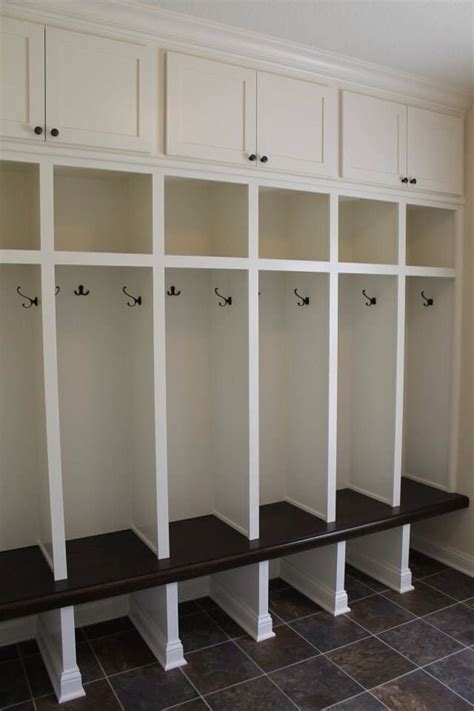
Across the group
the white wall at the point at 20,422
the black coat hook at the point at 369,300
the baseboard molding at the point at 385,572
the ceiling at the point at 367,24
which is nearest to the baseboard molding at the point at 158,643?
the white wall at the point at 20,422

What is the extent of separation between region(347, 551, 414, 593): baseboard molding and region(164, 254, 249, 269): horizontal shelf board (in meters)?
1.81

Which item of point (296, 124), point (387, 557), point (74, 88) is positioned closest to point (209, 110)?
point (296, 124)

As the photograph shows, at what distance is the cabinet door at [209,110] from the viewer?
2.42m

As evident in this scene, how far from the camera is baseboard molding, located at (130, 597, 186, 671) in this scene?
2561mm

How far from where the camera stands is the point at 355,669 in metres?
2.55

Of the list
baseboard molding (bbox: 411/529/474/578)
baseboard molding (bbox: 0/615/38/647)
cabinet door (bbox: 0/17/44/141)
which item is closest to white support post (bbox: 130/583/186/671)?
baseboard molding (bbox: 0/615/38/647)

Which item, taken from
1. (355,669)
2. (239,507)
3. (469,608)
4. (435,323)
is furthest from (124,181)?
(469,608)

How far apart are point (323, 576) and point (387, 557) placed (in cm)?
44

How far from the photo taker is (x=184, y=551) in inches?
104

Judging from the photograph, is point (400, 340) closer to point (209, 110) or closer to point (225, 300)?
point (225, 300)

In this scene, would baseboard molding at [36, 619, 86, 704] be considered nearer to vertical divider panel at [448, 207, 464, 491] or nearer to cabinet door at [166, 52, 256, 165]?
cabinet door at [166, 52, 256, 165]

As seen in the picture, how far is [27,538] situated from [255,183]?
183 centimetres

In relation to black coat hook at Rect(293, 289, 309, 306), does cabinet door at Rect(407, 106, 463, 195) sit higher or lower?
higher

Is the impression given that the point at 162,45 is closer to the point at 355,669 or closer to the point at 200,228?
the point at 200,228
